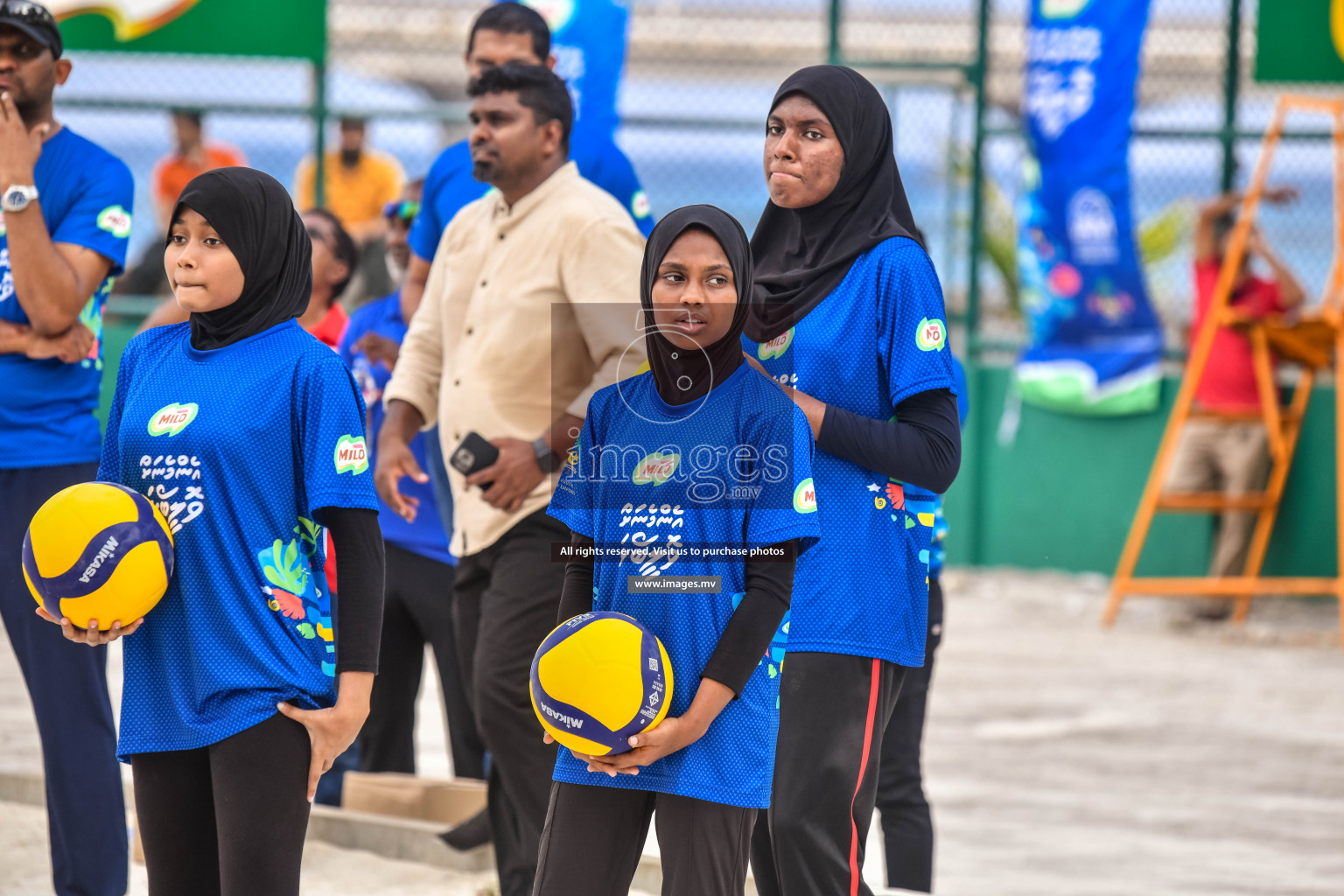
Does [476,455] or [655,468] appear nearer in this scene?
[655,468]

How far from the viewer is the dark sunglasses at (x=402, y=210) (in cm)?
534

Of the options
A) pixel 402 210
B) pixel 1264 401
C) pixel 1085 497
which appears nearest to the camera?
pixel 402 210

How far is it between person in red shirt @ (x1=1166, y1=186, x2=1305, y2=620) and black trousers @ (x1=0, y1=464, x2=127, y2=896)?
738 cm

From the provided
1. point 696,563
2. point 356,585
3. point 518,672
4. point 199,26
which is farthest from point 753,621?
point 199,26

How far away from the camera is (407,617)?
4793 millimetres

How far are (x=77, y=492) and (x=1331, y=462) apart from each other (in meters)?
8.72

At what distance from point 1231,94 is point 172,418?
9068 millimetres

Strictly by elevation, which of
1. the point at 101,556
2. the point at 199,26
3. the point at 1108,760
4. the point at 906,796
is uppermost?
the point at 199,26

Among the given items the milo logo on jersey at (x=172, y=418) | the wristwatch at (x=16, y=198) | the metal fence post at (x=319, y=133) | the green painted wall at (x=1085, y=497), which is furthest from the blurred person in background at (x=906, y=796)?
the metal fence post at (x=319, y=133)

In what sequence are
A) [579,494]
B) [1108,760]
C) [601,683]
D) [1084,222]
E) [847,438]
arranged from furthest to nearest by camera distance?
[1084,222], [1108,760], [847,438], [579,494], [601,683]

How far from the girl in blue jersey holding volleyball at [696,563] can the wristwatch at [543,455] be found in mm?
954

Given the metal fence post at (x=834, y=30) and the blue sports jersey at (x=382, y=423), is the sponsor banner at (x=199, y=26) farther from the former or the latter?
the blue sports jersey at (x=382, y=423)

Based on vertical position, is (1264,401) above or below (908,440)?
below

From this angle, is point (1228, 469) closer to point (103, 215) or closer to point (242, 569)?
point (103, 215)
